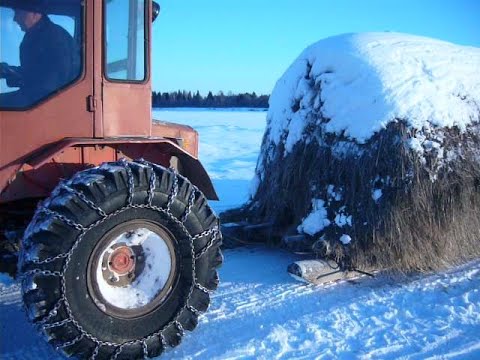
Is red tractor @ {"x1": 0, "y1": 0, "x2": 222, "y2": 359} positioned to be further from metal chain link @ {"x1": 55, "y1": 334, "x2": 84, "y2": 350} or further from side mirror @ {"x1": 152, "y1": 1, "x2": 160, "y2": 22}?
side mirror @ {"x1": 152, "y1": 1, "x2": 160, "y2": 22}

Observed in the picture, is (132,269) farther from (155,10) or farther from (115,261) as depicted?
(155,10)

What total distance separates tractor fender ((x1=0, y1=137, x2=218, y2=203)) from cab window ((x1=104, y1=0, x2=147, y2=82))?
46 centimetres

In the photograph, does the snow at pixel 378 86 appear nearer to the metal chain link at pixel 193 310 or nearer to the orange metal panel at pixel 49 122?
the metal chain link at pixel 193 310

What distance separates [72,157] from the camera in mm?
3258

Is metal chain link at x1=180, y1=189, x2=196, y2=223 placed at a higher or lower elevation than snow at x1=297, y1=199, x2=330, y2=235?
higher

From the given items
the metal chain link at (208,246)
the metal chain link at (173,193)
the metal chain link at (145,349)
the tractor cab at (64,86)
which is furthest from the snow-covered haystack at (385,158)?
the tractor cab at (64,86)

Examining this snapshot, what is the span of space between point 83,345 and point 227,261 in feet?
7.47

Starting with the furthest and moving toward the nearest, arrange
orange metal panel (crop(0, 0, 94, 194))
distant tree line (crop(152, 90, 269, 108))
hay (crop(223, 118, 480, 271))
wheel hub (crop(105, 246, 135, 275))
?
distant tree line (crop(152, 90, 269, 108)), hay (crop(223, 118, 480, 271)), wheel hub (crop(105, 246, 135, 275)), orange metal panel (crop(0, 0, 94, 194))

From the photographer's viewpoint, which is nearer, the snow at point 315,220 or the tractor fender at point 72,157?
the tractor fender at point 72,157

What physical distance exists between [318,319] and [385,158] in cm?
174

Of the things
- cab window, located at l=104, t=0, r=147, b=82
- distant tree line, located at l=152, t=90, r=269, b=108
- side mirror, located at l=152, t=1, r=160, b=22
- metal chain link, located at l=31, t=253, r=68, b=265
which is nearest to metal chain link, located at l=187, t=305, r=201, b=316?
metal chain link, located at l=31, t=253, r=68, b=265

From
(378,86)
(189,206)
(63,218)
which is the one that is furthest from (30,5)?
(378,86)

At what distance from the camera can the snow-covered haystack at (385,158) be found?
14.9ft

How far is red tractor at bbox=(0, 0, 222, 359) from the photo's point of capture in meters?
2.73
